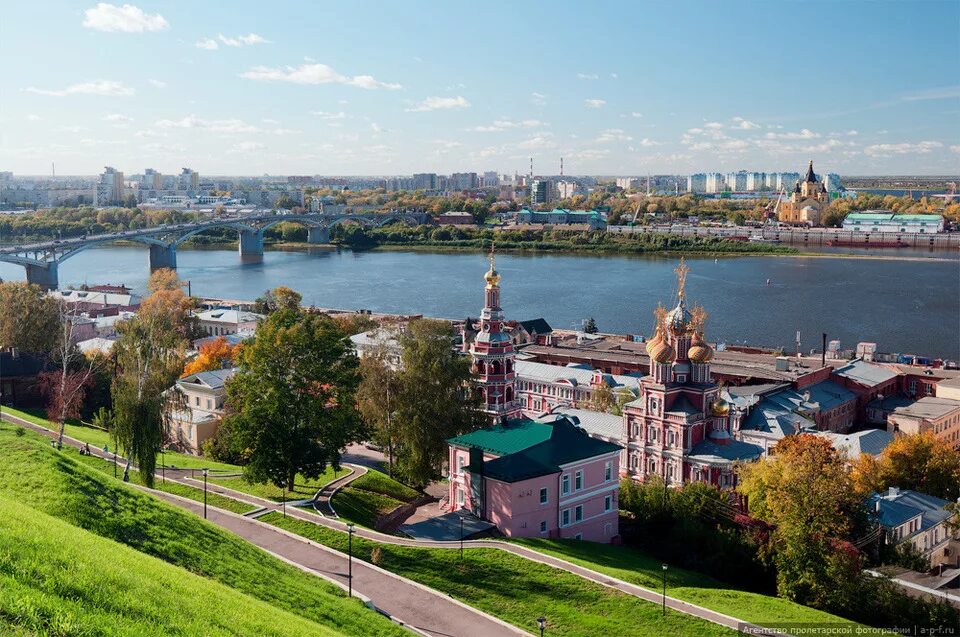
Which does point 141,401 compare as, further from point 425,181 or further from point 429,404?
point 425,181

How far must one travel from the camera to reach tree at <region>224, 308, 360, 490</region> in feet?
35.4

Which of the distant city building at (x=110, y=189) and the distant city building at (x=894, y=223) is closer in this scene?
the distant city building at (x=894, y=223)

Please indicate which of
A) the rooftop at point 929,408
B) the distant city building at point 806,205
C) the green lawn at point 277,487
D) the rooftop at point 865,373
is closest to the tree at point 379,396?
the green lawn at point 277,487

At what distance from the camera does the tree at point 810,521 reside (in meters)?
9.27

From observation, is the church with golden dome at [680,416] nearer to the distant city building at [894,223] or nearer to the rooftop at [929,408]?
the rooftop at [929,408]

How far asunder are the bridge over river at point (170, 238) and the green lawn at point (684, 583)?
2733cm

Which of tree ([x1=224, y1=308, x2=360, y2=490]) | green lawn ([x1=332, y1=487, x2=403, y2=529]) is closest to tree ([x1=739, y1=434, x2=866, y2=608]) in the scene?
green lawn ([x1=332, y1=487, x2=403, y2=529])

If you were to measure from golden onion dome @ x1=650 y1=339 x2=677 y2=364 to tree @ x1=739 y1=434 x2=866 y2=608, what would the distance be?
3.66m

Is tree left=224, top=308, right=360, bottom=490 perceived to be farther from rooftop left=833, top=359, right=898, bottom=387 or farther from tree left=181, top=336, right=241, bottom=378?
rooftop left=833, top=359, right=898, bottom=387

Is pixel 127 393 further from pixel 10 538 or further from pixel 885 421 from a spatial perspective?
pixel 885 421

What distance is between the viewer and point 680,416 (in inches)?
549

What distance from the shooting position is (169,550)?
6.30 metres

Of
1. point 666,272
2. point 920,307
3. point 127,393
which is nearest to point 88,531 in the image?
point 127,393

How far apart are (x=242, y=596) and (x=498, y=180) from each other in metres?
189
